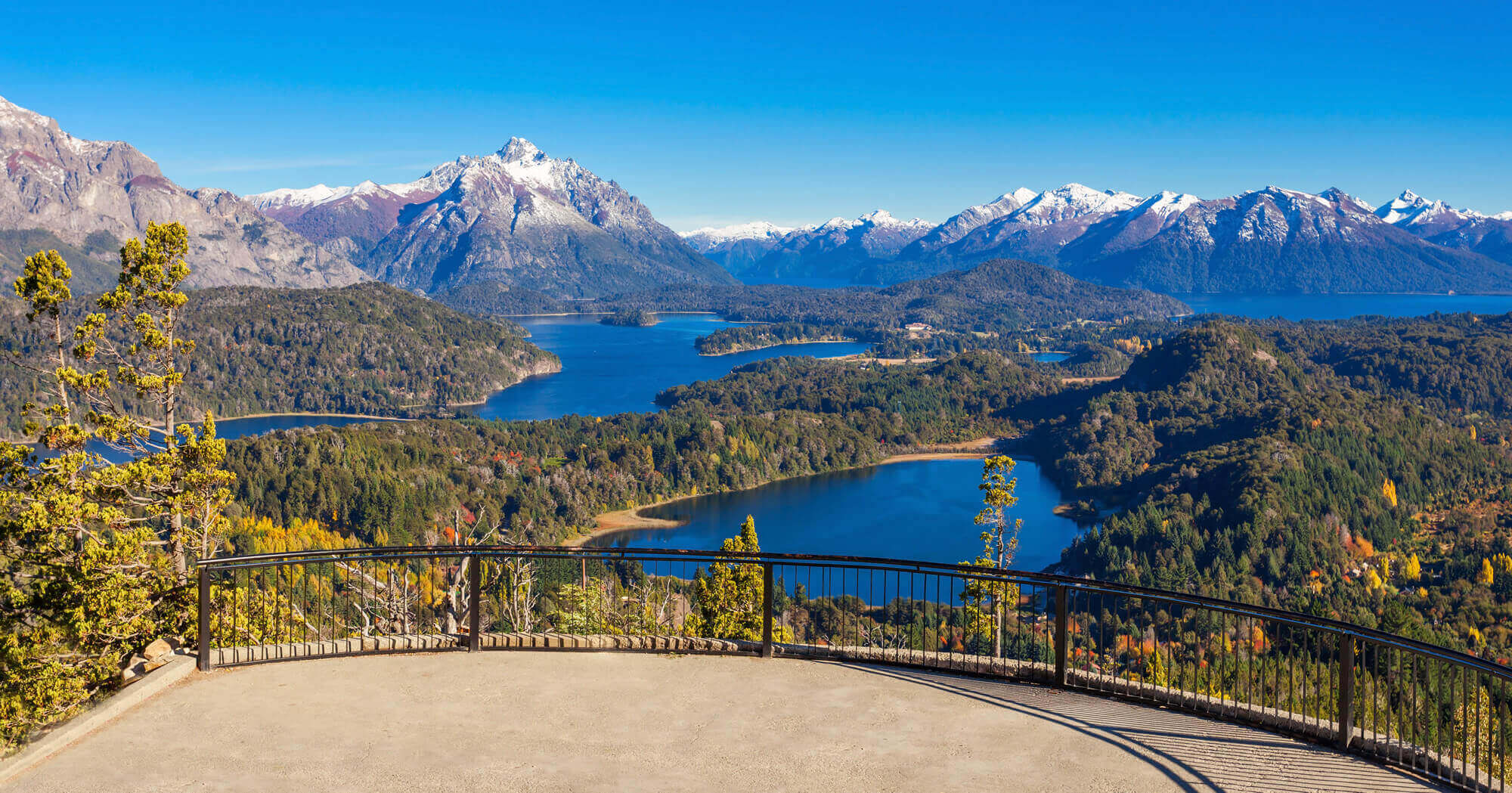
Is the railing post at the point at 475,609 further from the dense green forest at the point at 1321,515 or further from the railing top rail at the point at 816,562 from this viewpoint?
the dense green forest at the point at 1321,515

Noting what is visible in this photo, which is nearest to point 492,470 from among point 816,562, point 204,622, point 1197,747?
point 204,622

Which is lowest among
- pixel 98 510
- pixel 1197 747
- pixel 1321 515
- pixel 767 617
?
pixel 1321 515

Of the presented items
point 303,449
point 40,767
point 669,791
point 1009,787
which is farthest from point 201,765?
point 303,449

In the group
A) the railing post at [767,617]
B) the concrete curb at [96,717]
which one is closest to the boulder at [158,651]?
the concrete curb at [96,717]

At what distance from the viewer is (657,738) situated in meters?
11.2

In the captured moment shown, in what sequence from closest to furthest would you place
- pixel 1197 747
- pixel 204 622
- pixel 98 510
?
pixel 1197 747
pixel 204 622
pixel 98 510

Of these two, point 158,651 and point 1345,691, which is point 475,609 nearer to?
point 158,651

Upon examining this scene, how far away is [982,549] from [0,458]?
11773 centimetres

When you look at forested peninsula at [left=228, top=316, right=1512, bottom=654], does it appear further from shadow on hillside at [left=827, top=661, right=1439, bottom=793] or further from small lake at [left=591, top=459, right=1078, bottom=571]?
shadow on hillside at [left=827, top=661, right=1439, bottom=793]

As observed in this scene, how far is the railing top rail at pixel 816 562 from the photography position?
37.7 feet

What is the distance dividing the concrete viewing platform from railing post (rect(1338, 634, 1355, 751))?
29 cm

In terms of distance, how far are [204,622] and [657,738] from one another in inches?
257

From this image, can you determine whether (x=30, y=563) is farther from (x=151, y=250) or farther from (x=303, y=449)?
(x=303, y=449)

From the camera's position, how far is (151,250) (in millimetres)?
17547
